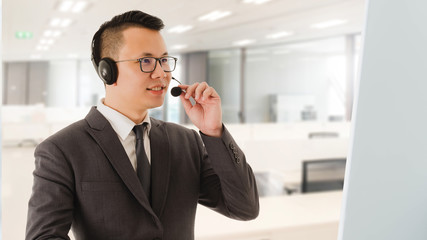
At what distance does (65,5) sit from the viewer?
0.75 m

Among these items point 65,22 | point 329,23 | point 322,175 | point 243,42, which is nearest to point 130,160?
point 65,22

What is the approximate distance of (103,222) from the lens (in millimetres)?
633

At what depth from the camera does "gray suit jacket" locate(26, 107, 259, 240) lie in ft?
1.99

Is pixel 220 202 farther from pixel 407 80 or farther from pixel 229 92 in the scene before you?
pixel 407 80

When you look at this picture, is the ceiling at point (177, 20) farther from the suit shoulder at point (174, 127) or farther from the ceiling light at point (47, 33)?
the suit shoulder at point (174, 127)

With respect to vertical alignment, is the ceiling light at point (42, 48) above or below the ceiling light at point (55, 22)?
below

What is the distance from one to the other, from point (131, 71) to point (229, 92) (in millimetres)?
421

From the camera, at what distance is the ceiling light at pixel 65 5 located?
747 mm

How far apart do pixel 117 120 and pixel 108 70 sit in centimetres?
10

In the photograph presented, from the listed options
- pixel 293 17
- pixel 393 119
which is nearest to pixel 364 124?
pixel 393 119

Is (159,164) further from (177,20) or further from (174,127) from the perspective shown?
(177,20)

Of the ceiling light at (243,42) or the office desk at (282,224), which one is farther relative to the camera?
the office desk at (282,224)

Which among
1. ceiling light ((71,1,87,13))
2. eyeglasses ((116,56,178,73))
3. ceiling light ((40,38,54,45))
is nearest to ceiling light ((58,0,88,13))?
ceiling light ((71,1,87,13))

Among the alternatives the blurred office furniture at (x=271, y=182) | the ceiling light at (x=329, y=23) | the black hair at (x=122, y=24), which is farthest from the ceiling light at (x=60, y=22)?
the blurred office furniture at (x=271, y=182)
